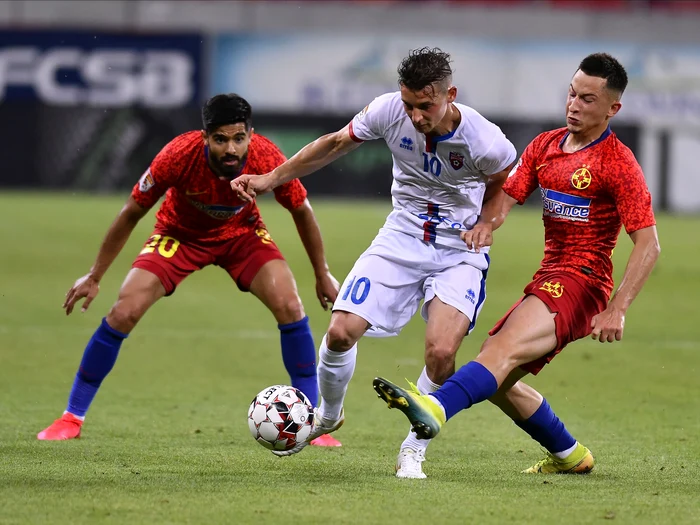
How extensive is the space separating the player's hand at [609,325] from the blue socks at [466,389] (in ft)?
1.55

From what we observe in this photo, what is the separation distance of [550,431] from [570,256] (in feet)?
2.62

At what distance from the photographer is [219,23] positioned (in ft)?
86.6

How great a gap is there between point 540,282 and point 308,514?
65.4 inches

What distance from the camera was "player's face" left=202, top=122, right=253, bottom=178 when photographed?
20.2ft

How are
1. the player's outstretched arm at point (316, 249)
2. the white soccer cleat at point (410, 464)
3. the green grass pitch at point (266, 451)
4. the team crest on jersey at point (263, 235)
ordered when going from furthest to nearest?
the team crest on jersey at point (263, 235), the player's outstretched arm at point (316, 249), the white soccer cleat at point (410, 464), the green grass pitch at point (266, 451)

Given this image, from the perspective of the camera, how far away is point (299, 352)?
21.4 ft

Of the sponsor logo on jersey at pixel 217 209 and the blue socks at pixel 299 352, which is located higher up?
the sponsor logo on jersey at pixel 217 209

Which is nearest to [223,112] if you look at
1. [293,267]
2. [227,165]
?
[227,165]

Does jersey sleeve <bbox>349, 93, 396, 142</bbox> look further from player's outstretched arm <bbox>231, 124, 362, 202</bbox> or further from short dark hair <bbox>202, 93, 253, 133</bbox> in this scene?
short dark hair <bbox>202, 93, 253, 133</bbox>

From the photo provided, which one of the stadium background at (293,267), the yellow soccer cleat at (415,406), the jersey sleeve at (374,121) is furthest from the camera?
the jersey sleeve at (374,121)

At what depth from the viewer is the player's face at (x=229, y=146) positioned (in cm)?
616

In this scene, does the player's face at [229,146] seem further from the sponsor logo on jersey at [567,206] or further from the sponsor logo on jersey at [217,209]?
the sponsor logo on jersey at [567,206]

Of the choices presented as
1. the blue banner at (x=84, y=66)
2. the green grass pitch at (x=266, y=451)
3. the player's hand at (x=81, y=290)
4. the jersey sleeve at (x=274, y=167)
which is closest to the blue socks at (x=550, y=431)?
the green grass pitch at (x=266, y=451)

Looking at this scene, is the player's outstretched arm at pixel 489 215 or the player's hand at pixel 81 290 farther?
the player's hand at pixel 81 290
